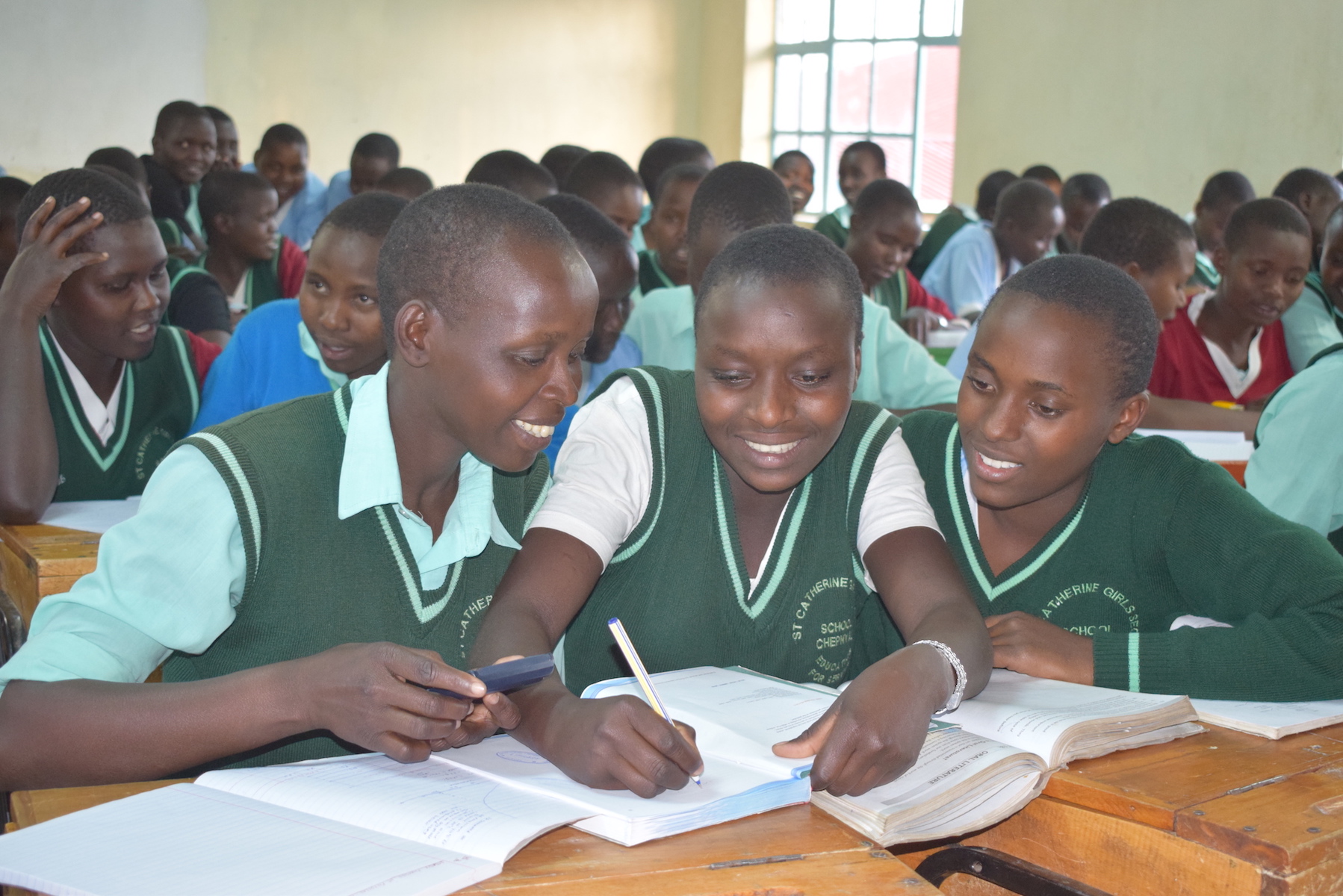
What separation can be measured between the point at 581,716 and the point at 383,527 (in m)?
0.39

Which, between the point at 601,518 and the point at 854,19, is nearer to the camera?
the point at 601,518

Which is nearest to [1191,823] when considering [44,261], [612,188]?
[44,261]

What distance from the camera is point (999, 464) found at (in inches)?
65.7

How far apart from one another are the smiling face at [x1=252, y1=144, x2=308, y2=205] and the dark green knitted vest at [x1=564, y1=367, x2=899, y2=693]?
5.13 m

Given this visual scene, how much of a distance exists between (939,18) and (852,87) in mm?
984

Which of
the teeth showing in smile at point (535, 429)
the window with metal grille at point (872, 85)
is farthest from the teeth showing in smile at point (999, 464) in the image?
the window with metal grille at point (872, 85)

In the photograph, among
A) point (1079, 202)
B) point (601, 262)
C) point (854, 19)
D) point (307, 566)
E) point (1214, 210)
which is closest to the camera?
point (307, 566)

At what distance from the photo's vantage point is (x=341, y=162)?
8914 millimetres

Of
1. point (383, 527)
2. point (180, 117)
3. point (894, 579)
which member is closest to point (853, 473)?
point (894, 579)

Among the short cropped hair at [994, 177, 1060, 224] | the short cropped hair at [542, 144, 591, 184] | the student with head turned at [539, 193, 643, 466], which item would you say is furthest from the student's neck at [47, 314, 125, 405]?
the short cropped hair at [994, 177, 1060, 224]

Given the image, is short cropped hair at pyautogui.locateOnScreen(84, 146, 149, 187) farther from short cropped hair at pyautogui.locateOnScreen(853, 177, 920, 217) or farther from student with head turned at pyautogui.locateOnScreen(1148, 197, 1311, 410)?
student with head turned at pyautogui.locateOnScreen(1148, 197, 1311, 410)

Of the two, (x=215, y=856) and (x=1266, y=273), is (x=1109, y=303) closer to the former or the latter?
(x=215, y=856)

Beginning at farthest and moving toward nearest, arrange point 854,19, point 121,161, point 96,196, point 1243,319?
point 854,19
point 121,161
point 1243,319
point 96,196

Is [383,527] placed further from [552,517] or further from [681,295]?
[681,295]
